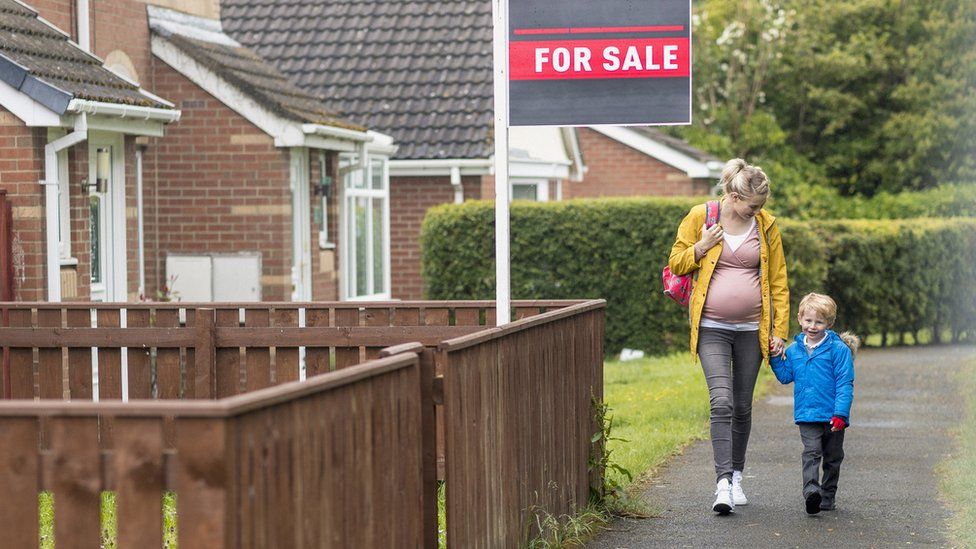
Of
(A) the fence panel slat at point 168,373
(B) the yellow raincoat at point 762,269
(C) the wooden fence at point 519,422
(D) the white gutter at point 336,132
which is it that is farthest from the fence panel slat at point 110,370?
(D) the white gutter at point 336,132

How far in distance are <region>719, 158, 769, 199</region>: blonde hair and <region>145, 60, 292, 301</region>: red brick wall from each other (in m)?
9.00

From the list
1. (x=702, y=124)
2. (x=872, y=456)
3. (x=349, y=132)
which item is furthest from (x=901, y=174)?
(x=872, y=456)

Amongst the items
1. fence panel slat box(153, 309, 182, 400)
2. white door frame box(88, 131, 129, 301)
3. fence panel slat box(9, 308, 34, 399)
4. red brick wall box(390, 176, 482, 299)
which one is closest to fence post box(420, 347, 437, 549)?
fence panel slat box(153, 309, 182, 400)

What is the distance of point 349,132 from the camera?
55.8 feet

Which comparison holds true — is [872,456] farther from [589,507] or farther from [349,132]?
[349,132]

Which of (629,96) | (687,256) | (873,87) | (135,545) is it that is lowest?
(135,545)

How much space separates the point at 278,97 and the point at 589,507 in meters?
9.39

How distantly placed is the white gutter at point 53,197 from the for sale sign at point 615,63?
4.64 metres

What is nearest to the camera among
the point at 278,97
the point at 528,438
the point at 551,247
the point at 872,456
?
the point at 528,438

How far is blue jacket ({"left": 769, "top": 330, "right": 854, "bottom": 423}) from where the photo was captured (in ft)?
25.8

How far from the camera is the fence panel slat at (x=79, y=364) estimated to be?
8.76 metres

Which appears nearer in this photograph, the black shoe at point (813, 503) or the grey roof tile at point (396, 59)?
the black shoe at point (813, 503)

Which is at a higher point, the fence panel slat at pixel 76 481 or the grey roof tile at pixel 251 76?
the grey roof tile at pixel 251 76

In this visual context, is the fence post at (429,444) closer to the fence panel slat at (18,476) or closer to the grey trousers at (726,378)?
the fence panel slat at (18,476)
